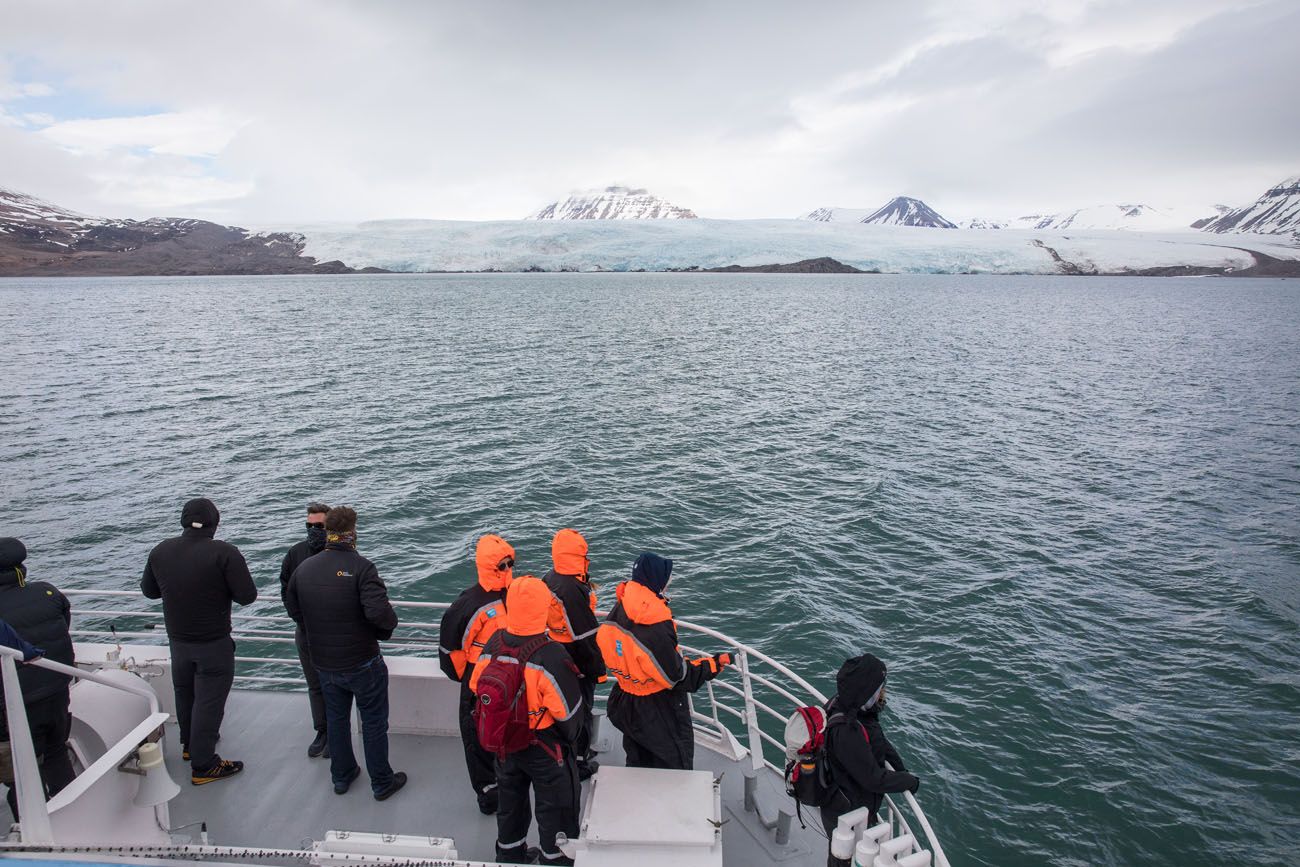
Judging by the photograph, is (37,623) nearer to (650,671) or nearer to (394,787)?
(394,787)

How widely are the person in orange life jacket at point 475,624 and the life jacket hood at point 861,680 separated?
2.43 metres

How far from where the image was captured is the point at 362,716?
568 cm

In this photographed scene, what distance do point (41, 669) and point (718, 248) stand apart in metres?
133

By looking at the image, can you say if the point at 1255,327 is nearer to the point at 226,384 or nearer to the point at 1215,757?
the point at 1215,757

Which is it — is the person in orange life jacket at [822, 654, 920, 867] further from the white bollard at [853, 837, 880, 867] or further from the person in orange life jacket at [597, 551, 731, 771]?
the person in orange life jacket at [597, 551, 731, 771]

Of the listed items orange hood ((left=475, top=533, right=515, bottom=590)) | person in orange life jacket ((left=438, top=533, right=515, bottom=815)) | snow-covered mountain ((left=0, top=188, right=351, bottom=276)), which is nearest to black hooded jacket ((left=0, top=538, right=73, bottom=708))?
person in orange life jacket ((left=438, top=533, right=515, bottom=815))

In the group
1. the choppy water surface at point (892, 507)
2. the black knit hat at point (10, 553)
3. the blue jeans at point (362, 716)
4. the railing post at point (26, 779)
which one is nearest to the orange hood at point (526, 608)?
the blue jeans at point (362, 716)

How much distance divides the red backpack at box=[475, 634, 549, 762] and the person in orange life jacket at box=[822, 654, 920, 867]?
6.73 feet

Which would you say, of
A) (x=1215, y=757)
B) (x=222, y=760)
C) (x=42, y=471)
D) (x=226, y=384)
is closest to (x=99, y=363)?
(x=226, y=384)

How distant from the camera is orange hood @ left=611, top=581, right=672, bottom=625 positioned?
513cm

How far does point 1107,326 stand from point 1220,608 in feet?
201

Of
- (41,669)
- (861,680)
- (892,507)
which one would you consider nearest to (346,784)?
(41,669)

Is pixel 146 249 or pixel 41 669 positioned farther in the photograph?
pixel 146 249

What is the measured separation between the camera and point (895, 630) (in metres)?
13.6
